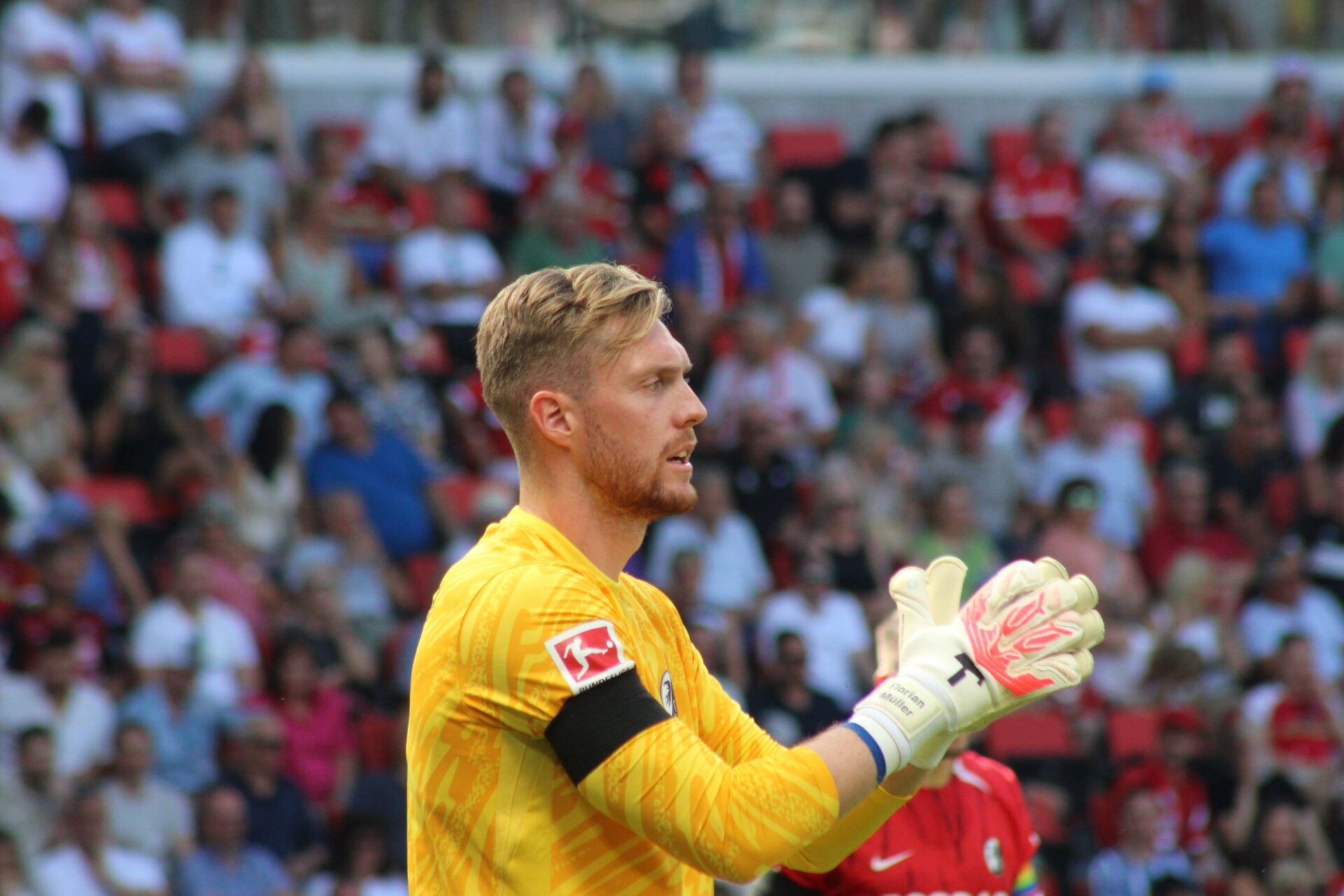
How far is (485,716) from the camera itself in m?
2.87

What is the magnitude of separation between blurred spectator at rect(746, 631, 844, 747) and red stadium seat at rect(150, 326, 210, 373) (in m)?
3.82

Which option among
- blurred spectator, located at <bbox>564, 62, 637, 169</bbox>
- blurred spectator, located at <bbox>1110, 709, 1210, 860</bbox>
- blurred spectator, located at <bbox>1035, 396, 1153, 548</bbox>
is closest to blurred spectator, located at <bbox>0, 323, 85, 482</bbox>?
blurred spectator, located at <bbox>564, 62, 637, 169</bbox>

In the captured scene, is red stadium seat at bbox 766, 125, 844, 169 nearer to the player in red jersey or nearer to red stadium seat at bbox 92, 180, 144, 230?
red stadium seat at bbox 92, 180, 144, 230

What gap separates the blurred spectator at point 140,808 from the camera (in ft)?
27.8

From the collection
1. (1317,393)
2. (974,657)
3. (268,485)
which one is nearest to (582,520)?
(974,657)

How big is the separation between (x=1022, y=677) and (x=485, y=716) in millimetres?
814

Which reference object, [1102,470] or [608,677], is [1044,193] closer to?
[1102,470]

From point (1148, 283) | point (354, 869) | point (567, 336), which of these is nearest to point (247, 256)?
point (354, 869)

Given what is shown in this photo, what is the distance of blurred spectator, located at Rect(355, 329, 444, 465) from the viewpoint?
35.9 ft

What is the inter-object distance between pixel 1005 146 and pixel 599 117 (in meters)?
3.38

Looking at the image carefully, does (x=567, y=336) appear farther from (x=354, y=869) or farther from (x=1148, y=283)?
(x=1148, y=283)

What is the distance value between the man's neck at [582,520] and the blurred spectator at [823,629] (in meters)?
6.98

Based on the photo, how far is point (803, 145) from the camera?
1456 centimetres

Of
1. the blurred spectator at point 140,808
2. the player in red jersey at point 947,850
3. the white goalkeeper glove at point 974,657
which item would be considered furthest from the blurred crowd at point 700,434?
the white goalkeeper glove at point 974,657
